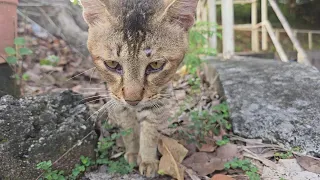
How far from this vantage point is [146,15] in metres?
2.21

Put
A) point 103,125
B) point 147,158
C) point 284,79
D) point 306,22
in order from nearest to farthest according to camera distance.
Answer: point 147,158, point 103,125, point 284,79, point 306,22

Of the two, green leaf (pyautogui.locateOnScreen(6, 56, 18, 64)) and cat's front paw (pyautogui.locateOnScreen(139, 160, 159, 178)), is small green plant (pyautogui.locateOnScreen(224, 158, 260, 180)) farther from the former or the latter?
green leaf (pyautogui.locateOnScreen(6, 56, 18, 64))

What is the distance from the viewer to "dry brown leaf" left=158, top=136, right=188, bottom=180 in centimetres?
222

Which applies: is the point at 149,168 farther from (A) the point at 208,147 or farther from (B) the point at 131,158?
(A) the point at 208,147

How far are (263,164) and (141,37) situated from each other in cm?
114

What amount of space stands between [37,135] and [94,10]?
847 mm

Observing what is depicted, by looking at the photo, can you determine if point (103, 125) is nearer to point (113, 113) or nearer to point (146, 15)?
point (113, 113)

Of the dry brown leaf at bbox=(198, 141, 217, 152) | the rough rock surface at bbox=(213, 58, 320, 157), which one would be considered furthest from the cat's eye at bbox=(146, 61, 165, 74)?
the rough rock surface at bbox=(213, 58, 320, 157)

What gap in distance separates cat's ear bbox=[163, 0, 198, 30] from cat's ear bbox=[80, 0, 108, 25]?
383 millimetres

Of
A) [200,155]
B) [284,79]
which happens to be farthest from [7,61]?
[284,79]

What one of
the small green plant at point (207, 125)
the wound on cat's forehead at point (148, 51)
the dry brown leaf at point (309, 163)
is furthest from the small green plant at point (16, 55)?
the dry brown leaf at point (309, 163)

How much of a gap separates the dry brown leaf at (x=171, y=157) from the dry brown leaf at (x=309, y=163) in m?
0.75

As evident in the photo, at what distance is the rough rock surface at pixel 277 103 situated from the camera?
2521 millimetres

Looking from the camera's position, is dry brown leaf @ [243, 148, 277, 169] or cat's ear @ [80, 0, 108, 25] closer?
cat's ear @ [80, 0, 108, 25]
